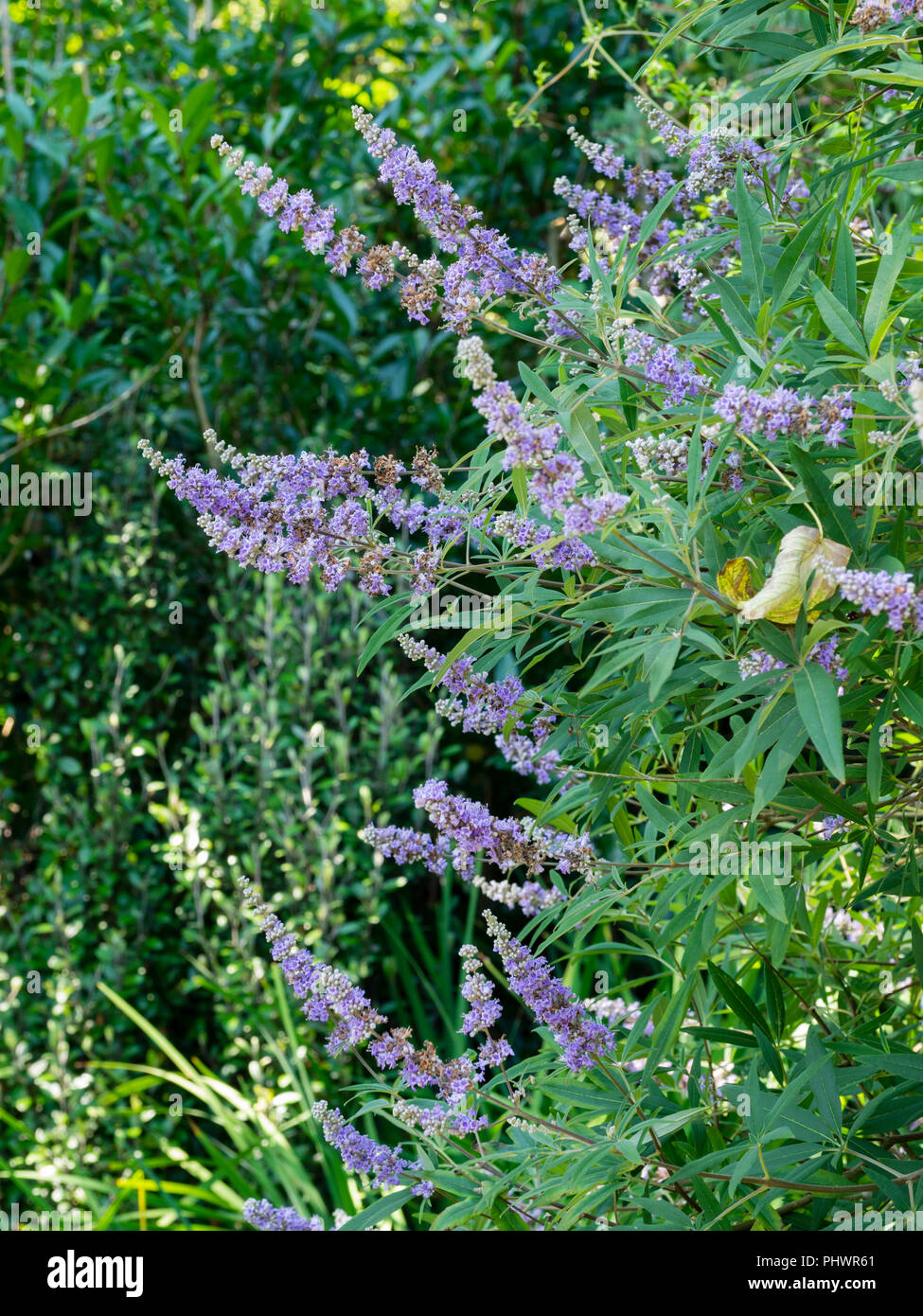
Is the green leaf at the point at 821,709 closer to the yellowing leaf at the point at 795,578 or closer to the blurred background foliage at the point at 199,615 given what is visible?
the yellowing leaf at the point at 795,578

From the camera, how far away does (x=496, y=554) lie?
1654 mm

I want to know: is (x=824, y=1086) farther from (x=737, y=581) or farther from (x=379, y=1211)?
(x=737, y=581)

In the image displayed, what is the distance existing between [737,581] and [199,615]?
3.24m

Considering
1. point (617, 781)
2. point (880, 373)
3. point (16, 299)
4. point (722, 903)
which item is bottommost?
point (722, 903)

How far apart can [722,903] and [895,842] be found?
0.27 meters

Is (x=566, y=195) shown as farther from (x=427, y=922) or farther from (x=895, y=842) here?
(x=427, y=922)

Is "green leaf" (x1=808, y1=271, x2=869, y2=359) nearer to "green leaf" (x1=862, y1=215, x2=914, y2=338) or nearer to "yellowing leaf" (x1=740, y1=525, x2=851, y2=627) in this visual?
"green leaf" (x1=862, y1=215, x2=914, y2=338)

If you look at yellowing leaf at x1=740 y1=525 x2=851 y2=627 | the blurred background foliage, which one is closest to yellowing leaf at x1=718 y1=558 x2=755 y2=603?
yellowing leaf at x1=740 y1=525 x2=851 y2=627

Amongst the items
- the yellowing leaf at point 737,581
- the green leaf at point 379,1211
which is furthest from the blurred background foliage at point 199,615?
the yellowing leaf at point 737,581

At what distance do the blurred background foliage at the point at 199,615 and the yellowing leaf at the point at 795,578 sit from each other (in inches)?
96.1

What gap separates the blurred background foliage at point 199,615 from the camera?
3574 mm

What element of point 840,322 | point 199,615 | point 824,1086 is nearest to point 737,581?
point 840,322
